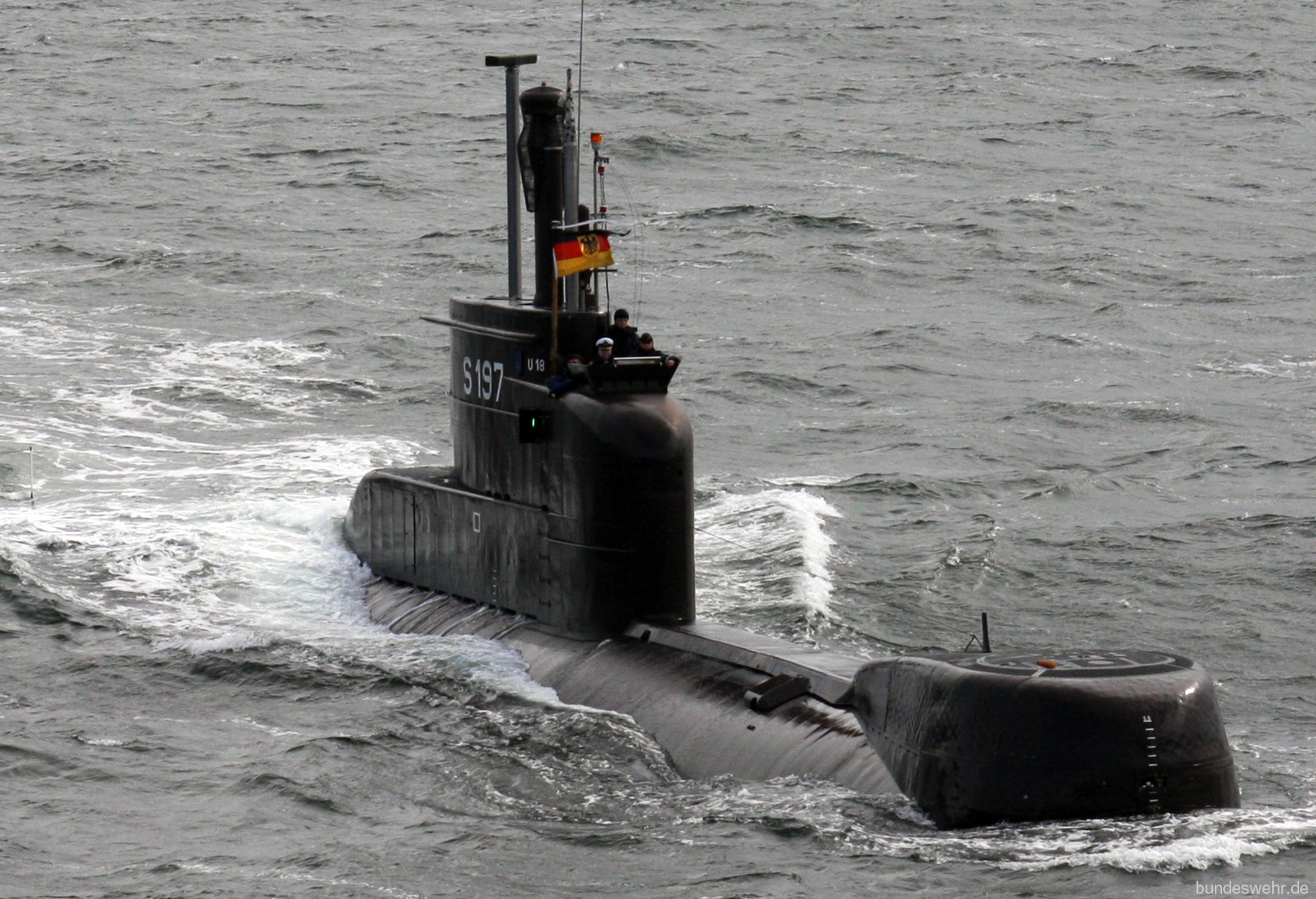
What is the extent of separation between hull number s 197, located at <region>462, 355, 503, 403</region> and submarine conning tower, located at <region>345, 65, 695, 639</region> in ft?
0.06

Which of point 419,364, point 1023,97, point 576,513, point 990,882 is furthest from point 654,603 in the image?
point 1023,97

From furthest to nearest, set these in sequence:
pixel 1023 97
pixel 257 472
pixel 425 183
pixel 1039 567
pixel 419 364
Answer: pixel 1023 97 < pixel 425 183 < pixel 419 364 < pixel 257 472 < pixel 1039 567

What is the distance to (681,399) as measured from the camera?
28.6 m

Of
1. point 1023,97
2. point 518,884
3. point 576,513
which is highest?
point 1023,97

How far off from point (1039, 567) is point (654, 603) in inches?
253

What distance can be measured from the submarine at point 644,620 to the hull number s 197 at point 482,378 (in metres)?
0.02

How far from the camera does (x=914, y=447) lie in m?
26.4

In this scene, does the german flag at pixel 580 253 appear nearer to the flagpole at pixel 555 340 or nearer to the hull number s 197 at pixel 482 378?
the flagpole at pixel 555 340

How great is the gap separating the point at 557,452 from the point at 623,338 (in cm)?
114

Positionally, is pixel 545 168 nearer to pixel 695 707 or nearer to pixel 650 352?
pixel 650 352

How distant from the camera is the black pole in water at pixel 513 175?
58.0 feet

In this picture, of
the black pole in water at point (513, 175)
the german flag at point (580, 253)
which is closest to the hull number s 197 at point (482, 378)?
the black pole in water at point (513, 175)

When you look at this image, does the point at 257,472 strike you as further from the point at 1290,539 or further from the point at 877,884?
the point at 877,884

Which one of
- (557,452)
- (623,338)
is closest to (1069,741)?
(557,452)
